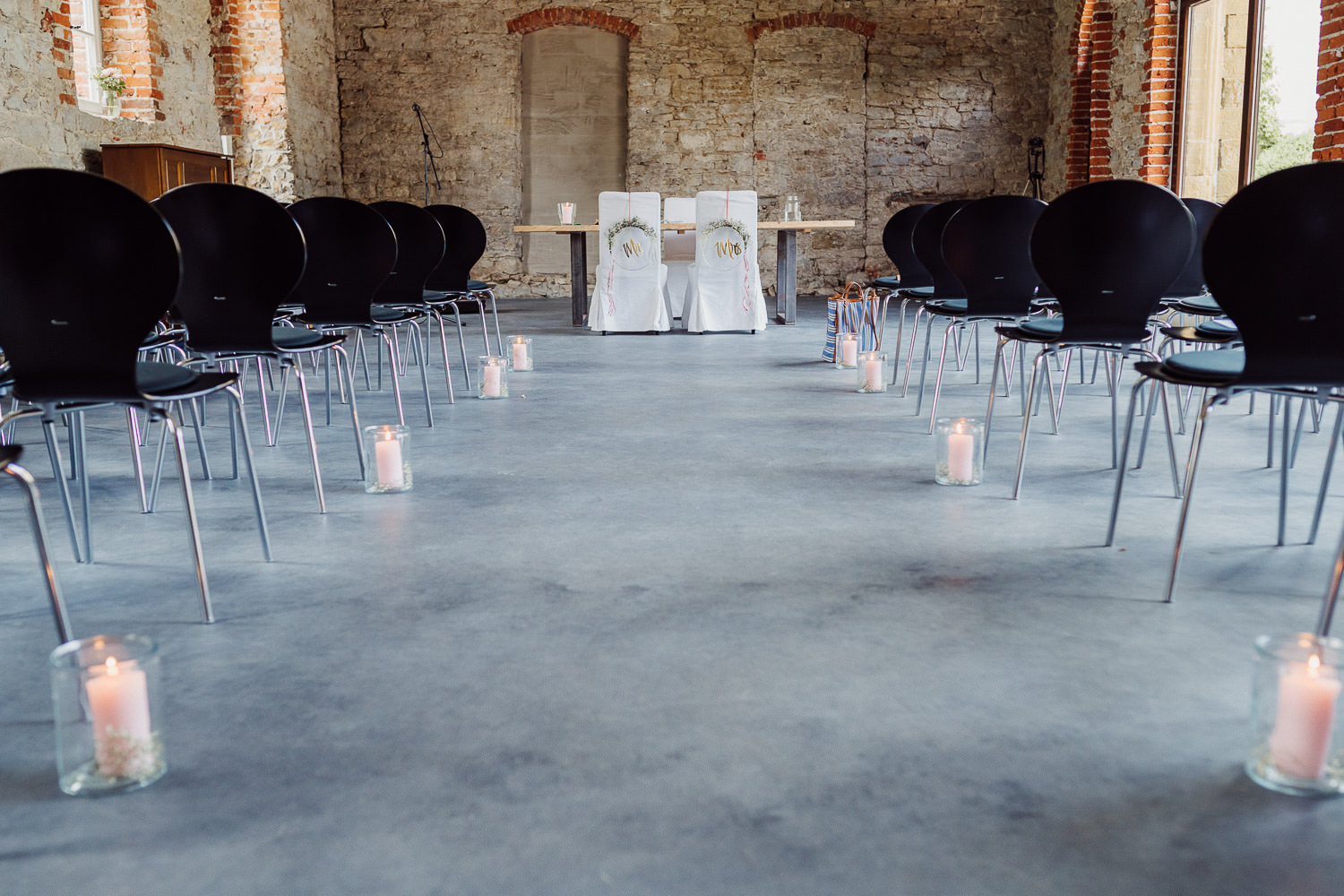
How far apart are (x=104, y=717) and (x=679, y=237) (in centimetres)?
803

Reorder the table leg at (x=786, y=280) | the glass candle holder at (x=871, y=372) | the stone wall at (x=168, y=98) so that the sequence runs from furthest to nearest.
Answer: the table leg at (x=786, y=280) < the stone wall at (x=168, y=98) < the glass candle holder at (x=871, y=372)

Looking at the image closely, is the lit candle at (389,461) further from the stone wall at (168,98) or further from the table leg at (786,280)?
the table leg at (786,280)

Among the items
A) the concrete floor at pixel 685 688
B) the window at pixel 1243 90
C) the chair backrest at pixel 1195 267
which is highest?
the window at pixel 1243 90

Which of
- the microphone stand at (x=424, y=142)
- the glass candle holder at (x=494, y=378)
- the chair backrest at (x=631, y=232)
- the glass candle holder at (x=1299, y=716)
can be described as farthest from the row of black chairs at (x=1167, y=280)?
the microphone stand at (x=424, y=142)

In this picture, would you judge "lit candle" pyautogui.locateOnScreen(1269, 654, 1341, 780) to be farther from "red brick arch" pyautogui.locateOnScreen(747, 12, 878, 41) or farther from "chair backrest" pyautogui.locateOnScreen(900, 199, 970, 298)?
"red brick arch" pyautogui.locateOnScreen(747, 12, 878, 41)

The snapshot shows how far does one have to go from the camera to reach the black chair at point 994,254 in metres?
4.06

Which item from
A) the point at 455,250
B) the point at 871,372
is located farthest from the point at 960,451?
the point at 455,250

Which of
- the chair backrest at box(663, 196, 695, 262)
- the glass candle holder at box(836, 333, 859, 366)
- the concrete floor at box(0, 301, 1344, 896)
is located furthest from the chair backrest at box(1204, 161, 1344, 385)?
the chair backrest at box(663, 196, 695, 262)

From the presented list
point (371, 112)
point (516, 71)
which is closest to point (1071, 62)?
point (516, 71)

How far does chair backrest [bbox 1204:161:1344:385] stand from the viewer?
6.84 ft

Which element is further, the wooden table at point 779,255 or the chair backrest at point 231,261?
the wooden table at point 779,255

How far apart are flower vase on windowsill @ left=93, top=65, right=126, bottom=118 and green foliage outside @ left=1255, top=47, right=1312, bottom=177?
8307 mm

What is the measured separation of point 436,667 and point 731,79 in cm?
1060

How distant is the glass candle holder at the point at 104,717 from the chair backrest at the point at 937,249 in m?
4.21
